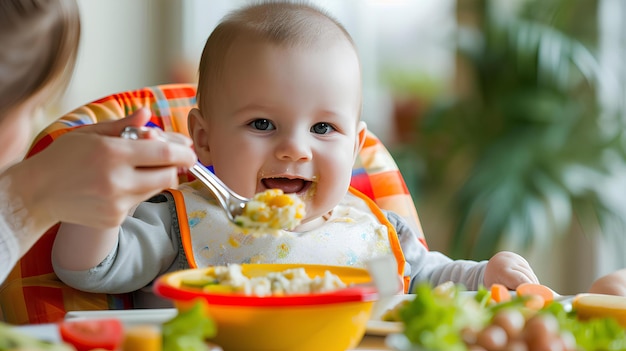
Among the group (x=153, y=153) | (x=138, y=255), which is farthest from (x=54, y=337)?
(x=138, y=255)

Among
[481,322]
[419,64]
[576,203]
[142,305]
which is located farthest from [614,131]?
[481,322]

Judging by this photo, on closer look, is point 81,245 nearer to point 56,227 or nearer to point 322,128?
point 56,227

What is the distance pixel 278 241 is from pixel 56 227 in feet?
1.20

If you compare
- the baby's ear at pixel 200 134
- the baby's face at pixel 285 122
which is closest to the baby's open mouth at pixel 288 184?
the baby's face at pixel 285 122

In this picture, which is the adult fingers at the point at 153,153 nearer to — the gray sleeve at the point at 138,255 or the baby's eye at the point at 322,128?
the gray sleeve at the point at 138,255

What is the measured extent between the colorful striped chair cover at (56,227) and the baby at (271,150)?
8cm

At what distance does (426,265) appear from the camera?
1.54 m

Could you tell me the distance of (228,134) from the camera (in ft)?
4.44

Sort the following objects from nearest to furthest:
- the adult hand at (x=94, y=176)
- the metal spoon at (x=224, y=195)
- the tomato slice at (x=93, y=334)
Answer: the tomato slice at (x=93, y=334), the adult hand at (x=94, y=176), the metal spoon at (x=224, y=195)

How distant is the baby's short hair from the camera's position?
137 cm

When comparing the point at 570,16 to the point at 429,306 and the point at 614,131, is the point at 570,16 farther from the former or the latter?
the point at 429,306

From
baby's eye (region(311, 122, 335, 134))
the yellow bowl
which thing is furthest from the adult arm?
baby's eye (region(311, 122, 335, 134))

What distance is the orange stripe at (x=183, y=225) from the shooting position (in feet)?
4.35

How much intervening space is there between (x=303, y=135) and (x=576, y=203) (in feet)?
7.79
